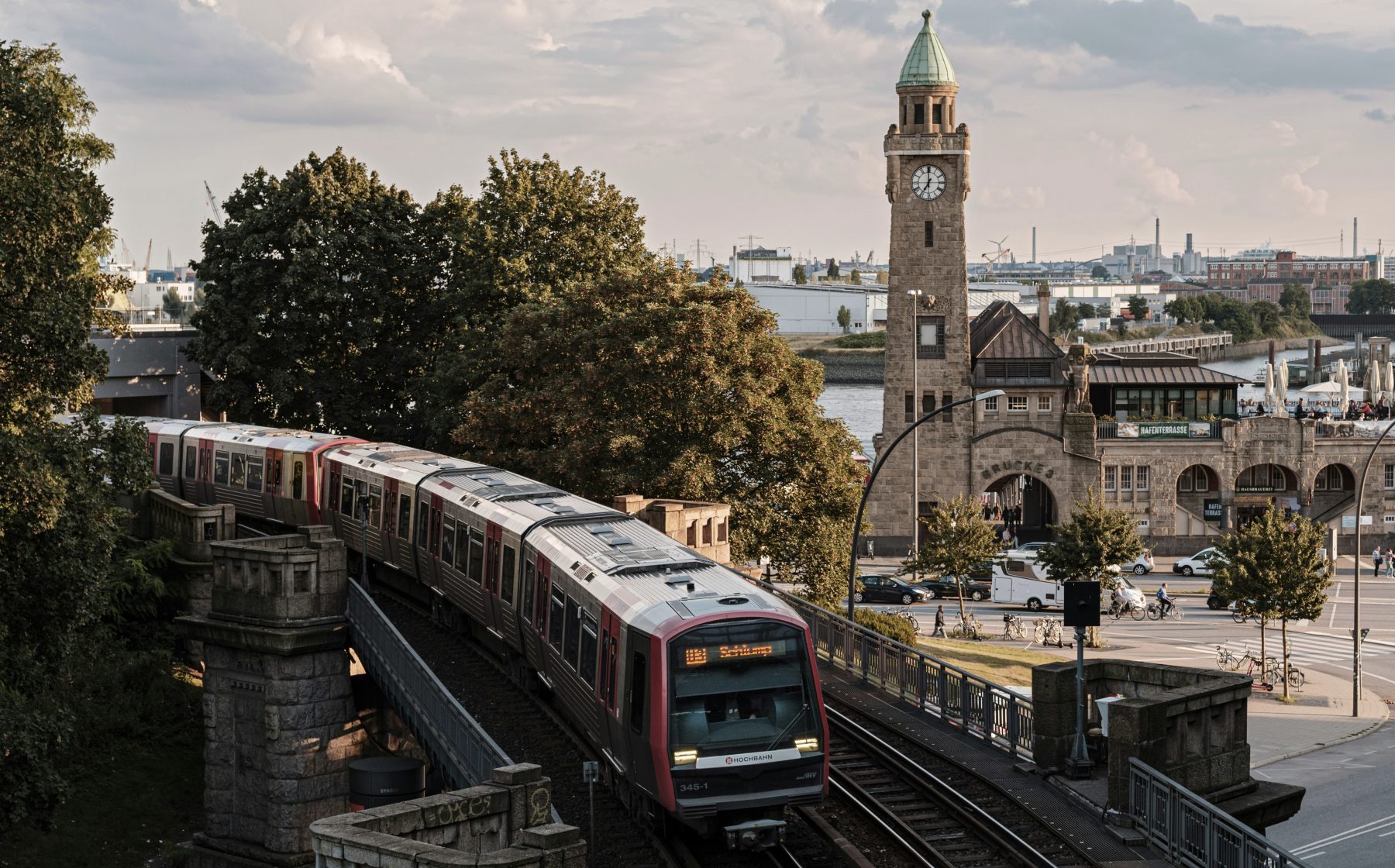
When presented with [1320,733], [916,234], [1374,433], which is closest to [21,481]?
[1320,733]

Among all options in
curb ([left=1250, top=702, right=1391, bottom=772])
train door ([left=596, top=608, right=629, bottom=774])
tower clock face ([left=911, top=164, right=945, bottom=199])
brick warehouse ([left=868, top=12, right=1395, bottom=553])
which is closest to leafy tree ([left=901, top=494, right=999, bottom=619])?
curb ([left=1250, top=702, right=1391, bottom=772])

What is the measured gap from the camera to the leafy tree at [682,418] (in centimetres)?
4400

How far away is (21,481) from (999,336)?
62736 mm

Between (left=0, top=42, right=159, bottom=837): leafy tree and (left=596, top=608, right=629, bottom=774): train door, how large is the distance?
313 inches

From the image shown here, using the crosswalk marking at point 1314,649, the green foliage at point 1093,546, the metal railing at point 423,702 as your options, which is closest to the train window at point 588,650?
the metal railing at point 423,702

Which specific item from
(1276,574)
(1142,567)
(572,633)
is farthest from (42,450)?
(1142,567)

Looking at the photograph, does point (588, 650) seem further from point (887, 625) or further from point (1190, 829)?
point (887, 625)

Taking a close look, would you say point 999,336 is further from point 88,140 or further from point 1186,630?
point 88,140

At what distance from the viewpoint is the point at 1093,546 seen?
58.6 metres

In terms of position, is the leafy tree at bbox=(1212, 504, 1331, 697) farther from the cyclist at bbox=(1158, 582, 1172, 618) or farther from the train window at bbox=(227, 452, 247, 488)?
the train window at bbox=(227, 452, 247, 488)

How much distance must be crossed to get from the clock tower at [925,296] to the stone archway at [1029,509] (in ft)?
11.9

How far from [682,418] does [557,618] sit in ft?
68.5

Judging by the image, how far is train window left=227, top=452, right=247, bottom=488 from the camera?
42062 mm

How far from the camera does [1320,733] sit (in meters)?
46.3
